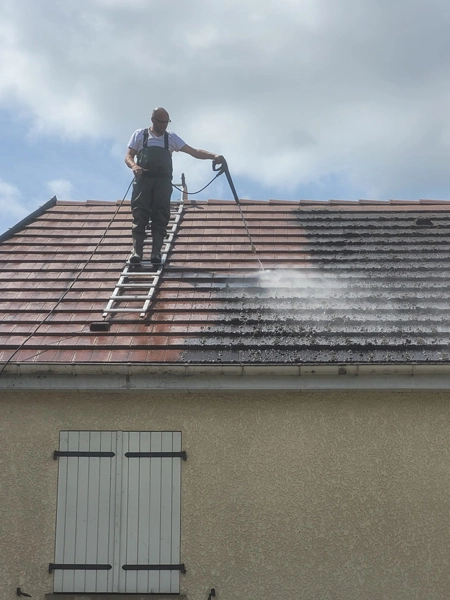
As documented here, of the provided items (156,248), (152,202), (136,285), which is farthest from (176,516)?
(152,202)

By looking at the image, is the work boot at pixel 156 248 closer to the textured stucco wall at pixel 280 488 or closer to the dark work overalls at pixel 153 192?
the dark work overalls at pixel 153 192

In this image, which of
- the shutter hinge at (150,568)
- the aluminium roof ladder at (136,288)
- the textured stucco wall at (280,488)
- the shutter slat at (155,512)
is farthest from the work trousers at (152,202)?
the shutter hinge at (150,568)

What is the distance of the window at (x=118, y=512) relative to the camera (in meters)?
6.26

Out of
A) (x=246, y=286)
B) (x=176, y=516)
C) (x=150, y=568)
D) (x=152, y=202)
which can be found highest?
(x=152, y=202)

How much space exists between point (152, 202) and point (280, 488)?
416 centimetres

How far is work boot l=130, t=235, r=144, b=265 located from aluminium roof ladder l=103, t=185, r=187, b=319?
0.20 feet

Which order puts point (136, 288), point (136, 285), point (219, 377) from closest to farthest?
point (219, 377) → point (136, 285) → point (136, 288)

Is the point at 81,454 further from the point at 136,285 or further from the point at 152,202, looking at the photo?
the point at 152,202

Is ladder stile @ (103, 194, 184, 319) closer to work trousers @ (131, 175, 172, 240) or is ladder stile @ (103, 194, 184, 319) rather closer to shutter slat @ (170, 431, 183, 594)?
work trousers @ (131, 175, 172, 240)

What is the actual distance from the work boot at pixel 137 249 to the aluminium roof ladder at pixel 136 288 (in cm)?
6

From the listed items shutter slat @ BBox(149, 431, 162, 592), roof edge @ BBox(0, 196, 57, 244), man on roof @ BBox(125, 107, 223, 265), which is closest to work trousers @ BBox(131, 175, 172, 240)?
man on roof @ BBox(125, 107, 223, 265)

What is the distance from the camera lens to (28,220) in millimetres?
10266

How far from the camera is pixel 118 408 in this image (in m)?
6.65

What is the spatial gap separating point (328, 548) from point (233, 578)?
0.84m
